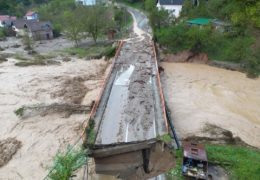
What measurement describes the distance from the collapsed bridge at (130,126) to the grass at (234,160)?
0.66 meters

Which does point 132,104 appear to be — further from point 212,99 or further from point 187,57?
point 187,57

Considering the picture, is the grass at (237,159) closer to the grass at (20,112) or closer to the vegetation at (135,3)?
the grass at (20,112)

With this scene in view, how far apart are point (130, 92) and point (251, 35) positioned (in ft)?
51.0

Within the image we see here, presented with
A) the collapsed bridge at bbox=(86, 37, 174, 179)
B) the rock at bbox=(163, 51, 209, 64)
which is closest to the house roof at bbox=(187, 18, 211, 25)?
the rock at bbox=(163, 51, 209, 64)

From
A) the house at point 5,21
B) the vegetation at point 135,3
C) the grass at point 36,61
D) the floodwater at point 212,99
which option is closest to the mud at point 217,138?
the floodwater at point 212,99

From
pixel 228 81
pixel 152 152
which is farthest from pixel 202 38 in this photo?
pixel 152 152

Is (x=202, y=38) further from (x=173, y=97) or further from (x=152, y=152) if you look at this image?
(x=152, y=152)

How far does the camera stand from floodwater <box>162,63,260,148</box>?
663 inches

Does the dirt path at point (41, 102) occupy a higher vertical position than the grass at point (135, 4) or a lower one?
lower

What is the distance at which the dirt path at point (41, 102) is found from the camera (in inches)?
557

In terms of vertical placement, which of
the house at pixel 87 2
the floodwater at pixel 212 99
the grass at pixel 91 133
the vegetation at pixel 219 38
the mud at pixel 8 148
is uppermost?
the house at pixel 87 2

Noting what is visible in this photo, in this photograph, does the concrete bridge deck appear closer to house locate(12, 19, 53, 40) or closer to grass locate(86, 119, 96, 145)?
grass locate(86, 119, 96, 145)

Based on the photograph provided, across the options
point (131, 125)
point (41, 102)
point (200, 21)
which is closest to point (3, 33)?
point (200, 21)

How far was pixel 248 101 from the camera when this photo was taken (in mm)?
20328
